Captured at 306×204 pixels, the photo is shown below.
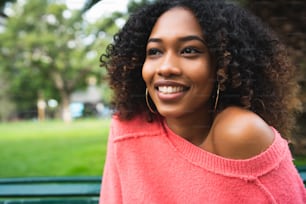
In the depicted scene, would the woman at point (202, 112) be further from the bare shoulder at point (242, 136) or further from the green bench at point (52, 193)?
the green bench at point (52, 193)

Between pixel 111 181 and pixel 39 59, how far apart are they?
4.44 metres

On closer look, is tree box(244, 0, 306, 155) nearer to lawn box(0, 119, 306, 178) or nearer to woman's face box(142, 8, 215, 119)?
lawn box(0, 119, 306, 178)

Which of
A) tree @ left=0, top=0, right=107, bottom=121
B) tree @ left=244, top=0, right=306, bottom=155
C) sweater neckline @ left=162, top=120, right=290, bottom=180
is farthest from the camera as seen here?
tree @ left=0, top=0, right=107, bottom=121

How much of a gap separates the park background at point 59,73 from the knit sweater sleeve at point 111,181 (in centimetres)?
65

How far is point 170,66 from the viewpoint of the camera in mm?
820

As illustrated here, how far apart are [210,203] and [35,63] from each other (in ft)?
14.4

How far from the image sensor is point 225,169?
807 mm

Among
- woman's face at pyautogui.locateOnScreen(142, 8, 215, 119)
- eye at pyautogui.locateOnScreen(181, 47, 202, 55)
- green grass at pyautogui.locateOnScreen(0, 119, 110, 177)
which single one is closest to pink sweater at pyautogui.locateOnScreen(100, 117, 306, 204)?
woman's face at pyautogui.locateOnScreen(142, 8, 215, 119)

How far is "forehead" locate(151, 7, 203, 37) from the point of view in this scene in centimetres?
83

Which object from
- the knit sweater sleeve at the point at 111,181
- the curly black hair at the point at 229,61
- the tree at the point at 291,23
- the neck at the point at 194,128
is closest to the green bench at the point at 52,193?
the knit sweater sleeve at the point at 111,181

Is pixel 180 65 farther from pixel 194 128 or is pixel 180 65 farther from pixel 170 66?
pixel 194 128

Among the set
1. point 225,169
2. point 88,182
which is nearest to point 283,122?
point 225,169

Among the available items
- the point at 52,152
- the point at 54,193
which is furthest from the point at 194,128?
the point at 52,152

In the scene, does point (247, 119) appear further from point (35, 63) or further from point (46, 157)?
point (35, 63)
